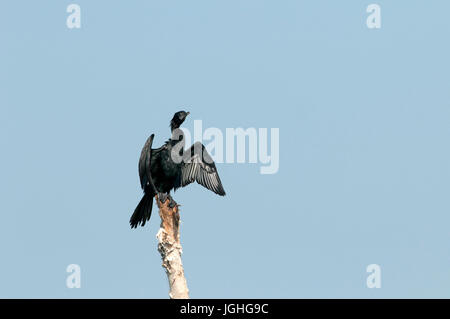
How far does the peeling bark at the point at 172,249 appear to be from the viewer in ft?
41.7

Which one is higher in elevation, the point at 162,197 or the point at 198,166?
the point at 198,166

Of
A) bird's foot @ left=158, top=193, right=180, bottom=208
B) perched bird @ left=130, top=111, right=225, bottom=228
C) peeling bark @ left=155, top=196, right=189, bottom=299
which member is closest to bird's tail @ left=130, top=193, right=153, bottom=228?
perched bird @ left=130, top=111, right=225, bottom=228

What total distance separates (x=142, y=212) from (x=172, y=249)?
12.3ft

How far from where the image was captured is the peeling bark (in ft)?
41.7

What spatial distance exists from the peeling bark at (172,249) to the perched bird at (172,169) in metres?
2.39

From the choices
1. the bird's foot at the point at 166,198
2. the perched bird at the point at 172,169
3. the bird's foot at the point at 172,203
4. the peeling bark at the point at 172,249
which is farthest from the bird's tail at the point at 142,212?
the peeling bark at the point at 172,249

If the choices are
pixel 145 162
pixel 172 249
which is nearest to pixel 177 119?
pixel 145 162

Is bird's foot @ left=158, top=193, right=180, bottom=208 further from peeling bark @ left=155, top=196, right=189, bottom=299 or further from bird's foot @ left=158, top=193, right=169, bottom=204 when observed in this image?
peeling bark @ left=155, top=196, right=189, bottom=299

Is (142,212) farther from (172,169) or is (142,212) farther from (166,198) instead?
(166,198)

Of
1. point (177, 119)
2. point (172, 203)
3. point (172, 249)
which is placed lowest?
point (172, 249)

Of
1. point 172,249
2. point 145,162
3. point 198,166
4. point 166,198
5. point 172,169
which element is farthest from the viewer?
point 198,166

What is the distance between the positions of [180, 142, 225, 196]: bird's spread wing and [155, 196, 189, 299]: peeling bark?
343 centimetres

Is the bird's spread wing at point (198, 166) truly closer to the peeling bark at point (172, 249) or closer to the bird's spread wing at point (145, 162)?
the bird's spread wing at point (145, 162)

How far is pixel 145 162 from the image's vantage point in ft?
53.8
